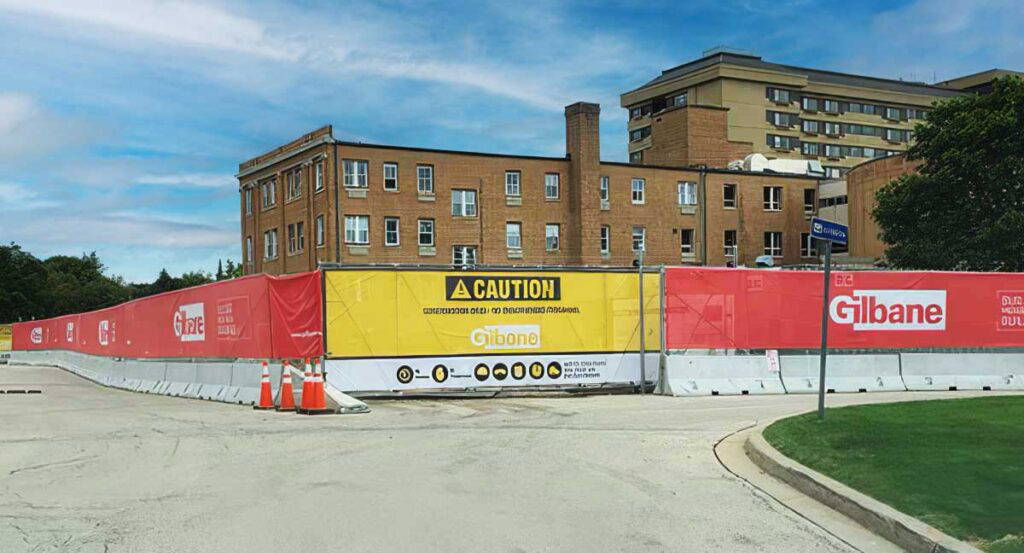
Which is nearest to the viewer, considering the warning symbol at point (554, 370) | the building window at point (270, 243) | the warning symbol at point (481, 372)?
the warning symbol at point (481, 372)

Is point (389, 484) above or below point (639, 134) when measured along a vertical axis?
below

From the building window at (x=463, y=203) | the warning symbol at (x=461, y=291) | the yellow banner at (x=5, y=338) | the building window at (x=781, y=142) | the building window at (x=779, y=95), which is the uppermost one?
the building window at (x=779, y=95)

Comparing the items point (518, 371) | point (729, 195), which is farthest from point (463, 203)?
point (518, 371)

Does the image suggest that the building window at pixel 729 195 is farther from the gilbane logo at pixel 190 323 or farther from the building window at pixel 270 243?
the gilbane logo at pixel 190 323

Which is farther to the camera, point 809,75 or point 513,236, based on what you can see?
point 809,75

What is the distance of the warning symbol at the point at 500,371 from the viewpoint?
19016 millimetres

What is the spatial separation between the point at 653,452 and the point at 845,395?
908cm

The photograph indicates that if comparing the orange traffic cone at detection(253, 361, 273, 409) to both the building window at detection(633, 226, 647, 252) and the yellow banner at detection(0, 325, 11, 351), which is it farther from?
the yellow banner at detection(0, 325, 11, 351)

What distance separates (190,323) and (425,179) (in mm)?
32360

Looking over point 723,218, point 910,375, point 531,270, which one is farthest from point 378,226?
point 910,375

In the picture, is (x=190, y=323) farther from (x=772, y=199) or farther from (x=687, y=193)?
(x=772, y=199)

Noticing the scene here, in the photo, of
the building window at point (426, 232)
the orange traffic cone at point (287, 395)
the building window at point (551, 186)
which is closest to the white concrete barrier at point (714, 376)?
the orange traffic cone at point (287, 395)

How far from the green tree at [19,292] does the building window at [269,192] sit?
56.5m

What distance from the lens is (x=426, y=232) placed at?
175ft
